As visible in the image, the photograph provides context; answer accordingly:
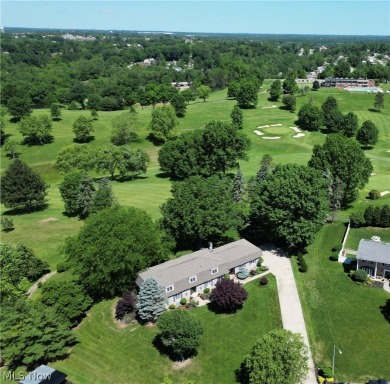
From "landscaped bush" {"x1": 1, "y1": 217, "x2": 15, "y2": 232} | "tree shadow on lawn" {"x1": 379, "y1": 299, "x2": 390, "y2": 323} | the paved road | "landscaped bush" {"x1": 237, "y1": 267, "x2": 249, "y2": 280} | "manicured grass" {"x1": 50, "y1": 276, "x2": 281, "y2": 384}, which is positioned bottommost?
"landscaped bush" {"x1": 1, "y1": 217, "x2": 15, "y2": 232}

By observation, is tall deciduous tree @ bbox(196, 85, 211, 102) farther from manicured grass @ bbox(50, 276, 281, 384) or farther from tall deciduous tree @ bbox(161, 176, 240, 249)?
manicured grass @ bbox(50, 276, 281, 384)

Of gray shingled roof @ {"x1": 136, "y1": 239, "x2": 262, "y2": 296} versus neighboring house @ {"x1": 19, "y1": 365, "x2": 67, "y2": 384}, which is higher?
gray shingled roof @ {"x1": 136, "y1": 239, "x2": 262, "y2": 296}

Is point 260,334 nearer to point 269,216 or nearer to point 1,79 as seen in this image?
point 269,216

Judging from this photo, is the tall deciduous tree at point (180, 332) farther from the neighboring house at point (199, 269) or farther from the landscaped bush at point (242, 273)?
the landscaped bush at point (242, 273)

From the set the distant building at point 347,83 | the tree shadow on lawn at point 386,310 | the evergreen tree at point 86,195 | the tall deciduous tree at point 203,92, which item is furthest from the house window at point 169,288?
the distant building at point 347,83

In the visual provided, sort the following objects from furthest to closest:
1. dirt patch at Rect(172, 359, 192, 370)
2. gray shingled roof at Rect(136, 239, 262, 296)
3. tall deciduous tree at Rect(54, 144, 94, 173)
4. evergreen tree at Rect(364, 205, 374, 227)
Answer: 1. tall deciduous tree at Rect(54, 144, 94, 173)
2. evergreen tree at Rect(364, 205, 374, 227)
3. gray shingled roof at Rect(136, 239, 262, 296)
4. dirt patch at Rect(172, 359, 192, 370)

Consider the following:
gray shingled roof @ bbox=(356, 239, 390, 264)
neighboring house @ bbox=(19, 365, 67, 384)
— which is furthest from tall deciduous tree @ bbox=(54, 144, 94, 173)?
gray shingled roof @ bbox=(356, 239, 390, 264)

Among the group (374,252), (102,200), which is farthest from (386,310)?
(102,200)

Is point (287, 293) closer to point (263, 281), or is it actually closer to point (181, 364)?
point (263, 281)
